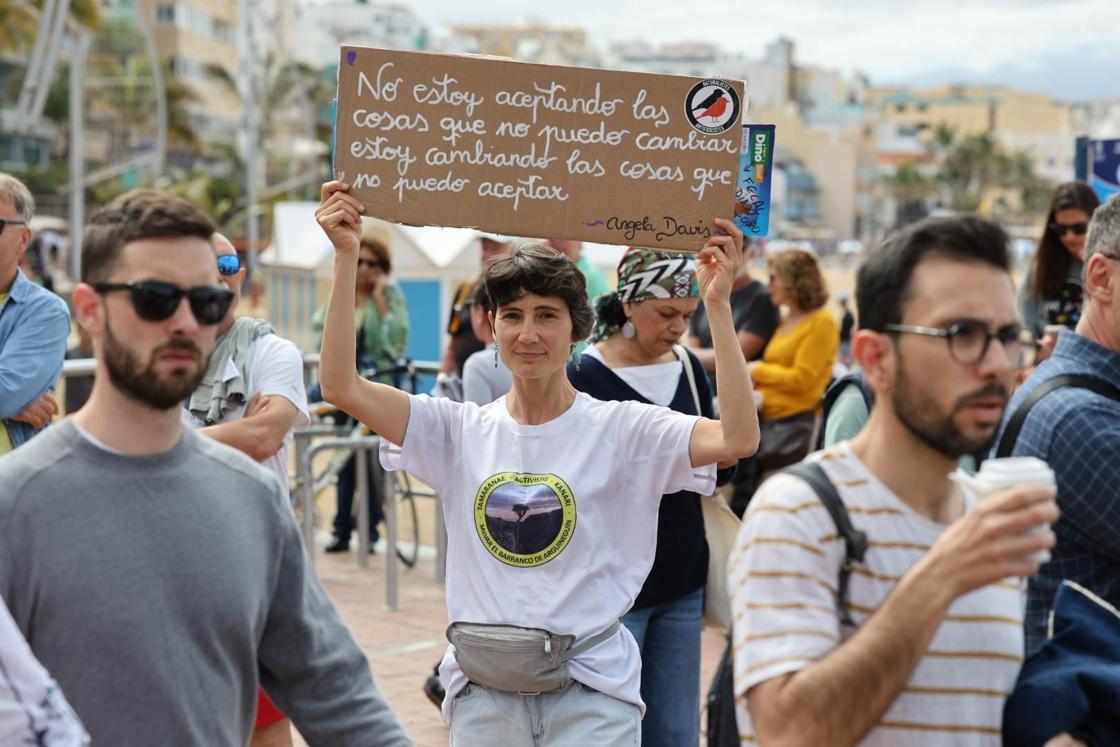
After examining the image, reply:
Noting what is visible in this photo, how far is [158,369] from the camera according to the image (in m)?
2.59

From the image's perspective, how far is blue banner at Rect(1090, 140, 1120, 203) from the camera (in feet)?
27.7

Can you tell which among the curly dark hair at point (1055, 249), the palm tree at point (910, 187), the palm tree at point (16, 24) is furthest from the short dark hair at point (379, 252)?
the palm tree at point (910, 187)

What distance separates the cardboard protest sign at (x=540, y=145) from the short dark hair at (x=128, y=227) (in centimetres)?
143

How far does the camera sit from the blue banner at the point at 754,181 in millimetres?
4289

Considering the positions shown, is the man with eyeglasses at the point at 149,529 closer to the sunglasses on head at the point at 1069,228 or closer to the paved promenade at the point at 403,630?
the paved promenade at the point at 403,630

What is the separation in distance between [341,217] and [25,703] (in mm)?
2060

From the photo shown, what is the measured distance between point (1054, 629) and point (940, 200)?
16501 cm

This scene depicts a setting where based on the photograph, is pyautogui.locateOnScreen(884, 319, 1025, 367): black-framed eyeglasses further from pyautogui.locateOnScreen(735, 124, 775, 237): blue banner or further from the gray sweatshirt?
pyautogui.locateOnScreen(735, 124, 775, 237): blue banner

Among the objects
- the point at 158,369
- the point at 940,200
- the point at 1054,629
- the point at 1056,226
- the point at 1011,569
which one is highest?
the point at 940,200

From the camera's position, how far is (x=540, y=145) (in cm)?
423

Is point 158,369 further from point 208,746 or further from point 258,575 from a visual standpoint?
point 208,746

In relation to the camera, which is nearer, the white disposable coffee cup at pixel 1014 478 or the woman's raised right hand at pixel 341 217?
the white disposable coffee cup at pixel 1014 478

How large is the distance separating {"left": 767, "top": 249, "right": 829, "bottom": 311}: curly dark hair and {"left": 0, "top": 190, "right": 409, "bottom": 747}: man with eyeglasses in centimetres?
584

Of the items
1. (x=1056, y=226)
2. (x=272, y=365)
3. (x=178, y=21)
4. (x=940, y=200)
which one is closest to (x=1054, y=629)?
(x=272, y=365)
